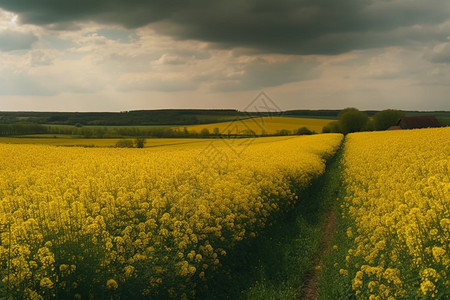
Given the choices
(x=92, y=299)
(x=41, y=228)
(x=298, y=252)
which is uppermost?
(x=41, y=228)

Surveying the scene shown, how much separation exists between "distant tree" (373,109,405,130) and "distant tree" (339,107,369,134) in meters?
2.73

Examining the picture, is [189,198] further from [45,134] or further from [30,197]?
[45,134]

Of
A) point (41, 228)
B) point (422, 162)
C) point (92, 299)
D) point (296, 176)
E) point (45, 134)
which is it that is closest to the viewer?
point (92, 299)

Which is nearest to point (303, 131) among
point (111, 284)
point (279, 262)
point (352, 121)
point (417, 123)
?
point (352, 121)

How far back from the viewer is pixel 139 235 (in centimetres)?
727

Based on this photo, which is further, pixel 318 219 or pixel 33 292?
pixel 318 219

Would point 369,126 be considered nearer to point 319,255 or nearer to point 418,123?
point 418,123

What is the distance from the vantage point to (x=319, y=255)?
435 inches

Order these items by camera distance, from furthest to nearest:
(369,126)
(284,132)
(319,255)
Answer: (369,126) < (284,132) < (319,255)

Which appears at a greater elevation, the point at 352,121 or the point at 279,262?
the point at 352,121

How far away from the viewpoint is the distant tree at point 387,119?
8888 cm

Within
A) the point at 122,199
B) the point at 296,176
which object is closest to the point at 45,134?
the point at 296,176

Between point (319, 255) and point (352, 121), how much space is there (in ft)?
275

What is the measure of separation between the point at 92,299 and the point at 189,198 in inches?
148
